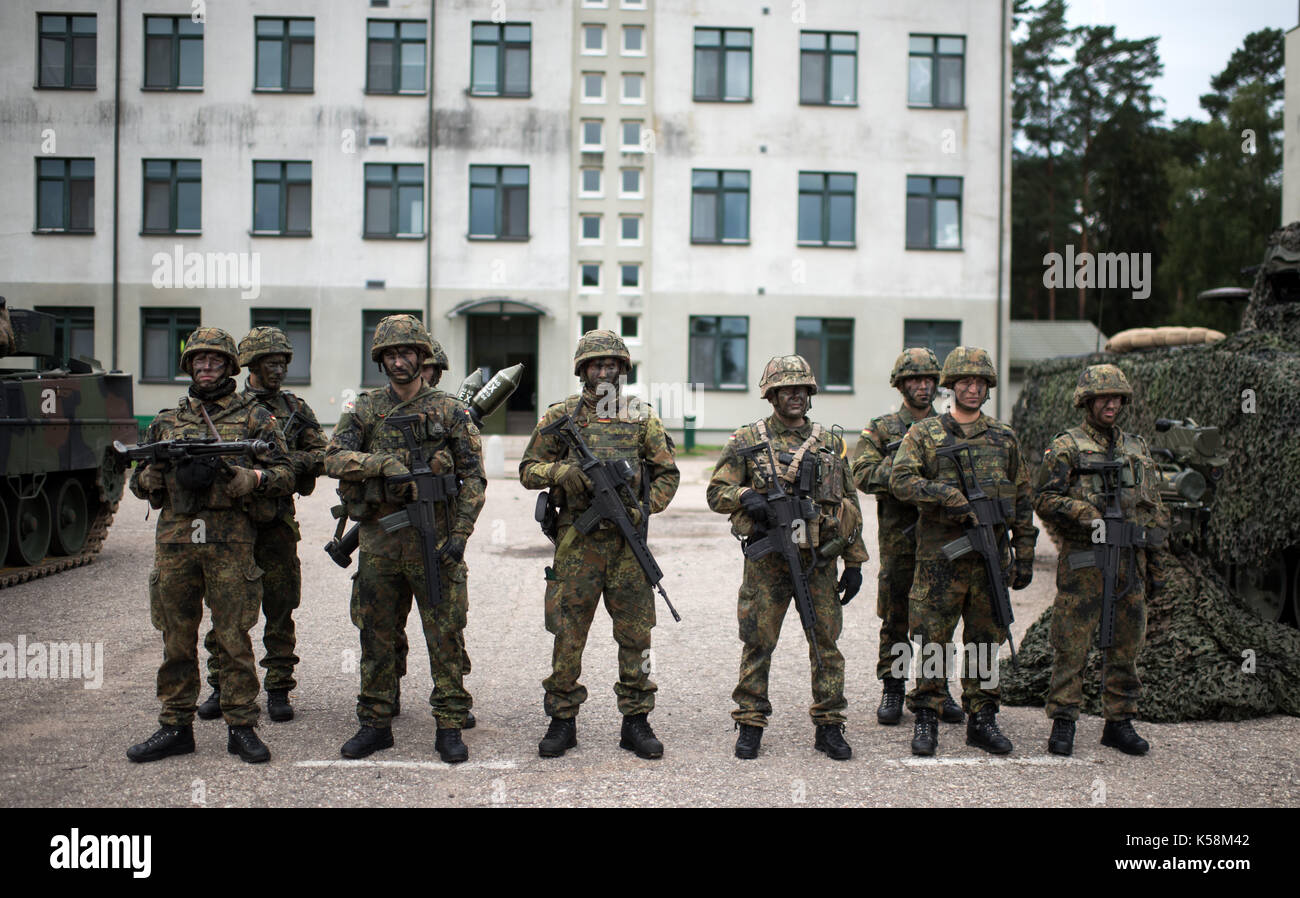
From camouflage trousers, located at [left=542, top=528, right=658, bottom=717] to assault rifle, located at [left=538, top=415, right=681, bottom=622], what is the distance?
9 centimetres

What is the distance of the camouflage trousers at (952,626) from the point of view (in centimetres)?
571

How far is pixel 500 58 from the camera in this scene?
2500cm

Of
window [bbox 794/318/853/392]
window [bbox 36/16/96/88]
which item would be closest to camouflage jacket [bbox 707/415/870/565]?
Result: window [bbox 794/318/853/392]

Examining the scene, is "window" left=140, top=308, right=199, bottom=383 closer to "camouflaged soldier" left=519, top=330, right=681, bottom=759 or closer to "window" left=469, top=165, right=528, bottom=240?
"window" left=469, top=165, right=528, bottom=240

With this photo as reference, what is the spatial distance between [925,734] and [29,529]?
31.0 ft

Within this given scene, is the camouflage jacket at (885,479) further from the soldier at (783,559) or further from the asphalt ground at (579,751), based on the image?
the asphalt ground at (579,751)

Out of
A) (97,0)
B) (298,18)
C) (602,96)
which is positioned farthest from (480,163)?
(97,0)

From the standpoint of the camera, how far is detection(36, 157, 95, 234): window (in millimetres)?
24859

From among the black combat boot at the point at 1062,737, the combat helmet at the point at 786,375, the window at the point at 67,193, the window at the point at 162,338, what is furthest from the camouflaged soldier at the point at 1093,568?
the window at the point at 67,193

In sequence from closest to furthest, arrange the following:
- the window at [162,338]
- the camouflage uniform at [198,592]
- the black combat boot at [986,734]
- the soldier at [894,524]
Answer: the camouflage uniform at [198,592] → the black combat boot at [986,734] → the soldier at [894,524] → the window at [162,338]

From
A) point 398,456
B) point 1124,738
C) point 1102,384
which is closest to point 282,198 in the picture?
point 398,456

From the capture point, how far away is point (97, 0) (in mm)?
24609

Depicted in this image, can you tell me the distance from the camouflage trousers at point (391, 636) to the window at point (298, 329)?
67.3ft
